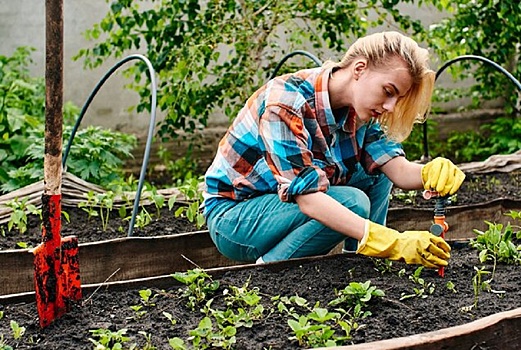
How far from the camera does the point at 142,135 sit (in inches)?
263

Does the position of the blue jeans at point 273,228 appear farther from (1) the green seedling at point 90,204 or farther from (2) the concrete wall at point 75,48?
(2) the concrete wall at point 75,48

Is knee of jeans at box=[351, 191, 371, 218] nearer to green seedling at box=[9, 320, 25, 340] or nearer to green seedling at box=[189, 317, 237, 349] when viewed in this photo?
green seedling at box=[189, 317, 237, 349]

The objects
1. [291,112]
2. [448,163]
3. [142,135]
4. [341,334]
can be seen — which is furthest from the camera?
[142,135]

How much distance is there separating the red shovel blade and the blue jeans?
0.77 m

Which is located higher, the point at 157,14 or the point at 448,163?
the point at 157,14

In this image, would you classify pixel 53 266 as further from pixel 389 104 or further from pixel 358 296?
pixel 389 104

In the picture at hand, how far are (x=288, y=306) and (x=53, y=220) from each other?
764 millimetres

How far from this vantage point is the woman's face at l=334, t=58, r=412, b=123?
107 inches

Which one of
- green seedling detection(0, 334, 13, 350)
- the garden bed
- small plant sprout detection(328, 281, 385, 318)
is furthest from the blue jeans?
green seedling detection(0, 334, 13, 350)

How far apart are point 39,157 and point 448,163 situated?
2416 mm

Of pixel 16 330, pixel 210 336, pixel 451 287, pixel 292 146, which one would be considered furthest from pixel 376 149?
pixel 16 330

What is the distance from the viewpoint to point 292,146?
2727 mm

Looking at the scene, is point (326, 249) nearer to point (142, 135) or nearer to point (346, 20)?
point (346, 20)

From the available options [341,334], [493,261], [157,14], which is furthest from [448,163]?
[157,14]
